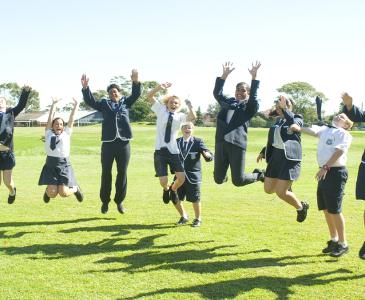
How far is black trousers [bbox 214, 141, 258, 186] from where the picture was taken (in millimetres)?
9148

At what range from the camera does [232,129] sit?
Result: 9.09 metres

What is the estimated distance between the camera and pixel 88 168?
24.0 meters

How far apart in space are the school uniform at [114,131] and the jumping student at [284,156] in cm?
324

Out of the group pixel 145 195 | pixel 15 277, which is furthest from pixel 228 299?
pixel 145 195

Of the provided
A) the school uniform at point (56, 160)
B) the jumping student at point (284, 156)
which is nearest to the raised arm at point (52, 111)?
the school uniform at point (56, 160)

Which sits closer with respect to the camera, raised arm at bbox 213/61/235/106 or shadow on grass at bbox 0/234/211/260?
shadow on grass at bbox 0/234/211/260

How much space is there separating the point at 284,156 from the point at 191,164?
2.18 m

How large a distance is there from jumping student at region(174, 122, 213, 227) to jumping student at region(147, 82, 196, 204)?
0.32 metres

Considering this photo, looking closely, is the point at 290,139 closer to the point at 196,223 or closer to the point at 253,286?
the point at 196,223

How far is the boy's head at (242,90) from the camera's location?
29.9 ft

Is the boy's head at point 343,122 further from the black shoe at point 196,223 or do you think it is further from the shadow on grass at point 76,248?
the black shoe at point 196,223

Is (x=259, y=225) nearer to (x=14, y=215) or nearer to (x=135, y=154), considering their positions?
(x=14, y=215)

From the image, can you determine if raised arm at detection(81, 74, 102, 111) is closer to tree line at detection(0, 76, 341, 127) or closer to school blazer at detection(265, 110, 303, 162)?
school blazer at detection(265, 110, 303, 162)

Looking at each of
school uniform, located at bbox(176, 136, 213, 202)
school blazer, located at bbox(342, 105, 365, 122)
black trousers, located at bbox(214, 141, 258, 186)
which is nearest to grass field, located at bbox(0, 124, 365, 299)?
school uniform, located at bbox(176, 136, 213, 202)
